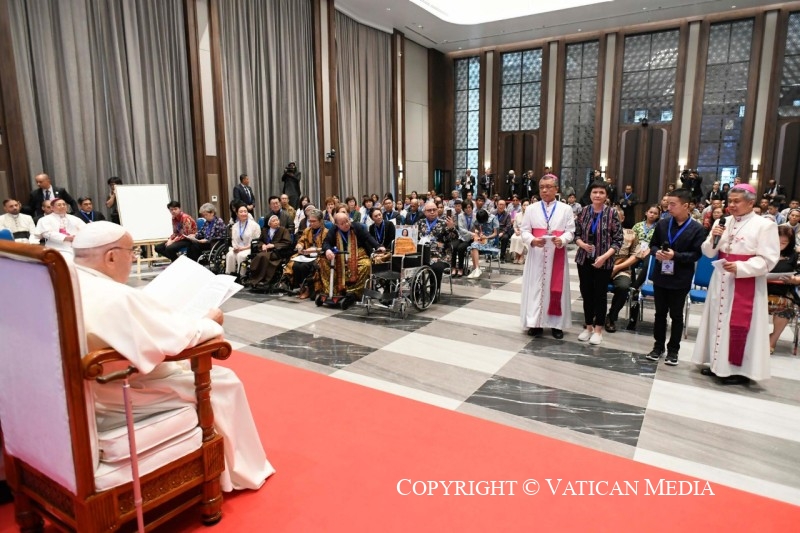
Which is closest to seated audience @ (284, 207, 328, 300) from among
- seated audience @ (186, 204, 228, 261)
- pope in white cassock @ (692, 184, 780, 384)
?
seated audience @ (186, 204, 228, 261)

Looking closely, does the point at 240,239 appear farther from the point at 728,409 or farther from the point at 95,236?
the point at 728,409

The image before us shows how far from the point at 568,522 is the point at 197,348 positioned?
152 centimetres

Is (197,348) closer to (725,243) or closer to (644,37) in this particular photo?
Result: (725,243)

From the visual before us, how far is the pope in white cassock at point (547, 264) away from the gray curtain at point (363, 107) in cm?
837

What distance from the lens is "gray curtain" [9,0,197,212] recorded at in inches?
271

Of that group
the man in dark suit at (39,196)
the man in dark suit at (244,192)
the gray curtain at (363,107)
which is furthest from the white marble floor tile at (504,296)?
the gray curtain at (363,107)

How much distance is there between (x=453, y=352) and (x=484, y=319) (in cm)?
108

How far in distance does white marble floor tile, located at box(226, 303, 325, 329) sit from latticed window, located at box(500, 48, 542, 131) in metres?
11.5

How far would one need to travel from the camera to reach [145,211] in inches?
289

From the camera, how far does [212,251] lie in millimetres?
6938

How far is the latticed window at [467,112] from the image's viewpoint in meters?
15.4

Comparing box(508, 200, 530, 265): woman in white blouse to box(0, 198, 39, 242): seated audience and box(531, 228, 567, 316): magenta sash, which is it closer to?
box(531, 228, 567, 316): magenta sash

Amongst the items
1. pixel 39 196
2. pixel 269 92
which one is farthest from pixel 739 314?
pixel 269 92

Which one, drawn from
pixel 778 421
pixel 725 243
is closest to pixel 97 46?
pixel 725 243
